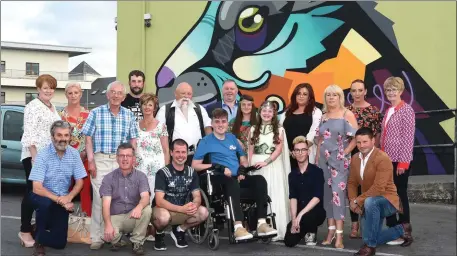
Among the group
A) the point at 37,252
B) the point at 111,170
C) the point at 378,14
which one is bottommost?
the point at 37,252

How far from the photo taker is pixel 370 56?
34.8 ft

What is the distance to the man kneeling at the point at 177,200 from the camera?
18.7ft

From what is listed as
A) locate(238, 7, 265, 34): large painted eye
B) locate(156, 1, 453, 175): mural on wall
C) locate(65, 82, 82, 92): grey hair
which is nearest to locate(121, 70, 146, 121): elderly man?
locate(65, 82, 82, 92): grey hair

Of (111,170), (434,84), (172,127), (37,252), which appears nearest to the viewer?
(37,252)

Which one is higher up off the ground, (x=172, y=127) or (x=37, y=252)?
(x=172, y=127)

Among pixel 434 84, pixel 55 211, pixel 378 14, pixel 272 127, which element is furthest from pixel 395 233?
pixel 378 14

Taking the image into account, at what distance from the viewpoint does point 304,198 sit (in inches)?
237

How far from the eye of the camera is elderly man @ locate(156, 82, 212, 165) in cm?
653

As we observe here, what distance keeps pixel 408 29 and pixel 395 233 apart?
18.7 ft

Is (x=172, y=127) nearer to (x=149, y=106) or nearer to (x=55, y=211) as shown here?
(x=149, y=106)

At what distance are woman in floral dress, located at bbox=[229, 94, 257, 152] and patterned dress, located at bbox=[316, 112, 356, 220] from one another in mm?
928

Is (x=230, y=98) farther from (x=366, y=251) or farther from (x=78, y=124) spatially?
(x=366, y=251)

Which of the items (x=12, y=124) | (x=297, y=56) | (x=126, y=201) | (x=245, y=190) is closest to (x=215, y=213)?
(x=245, y=190)

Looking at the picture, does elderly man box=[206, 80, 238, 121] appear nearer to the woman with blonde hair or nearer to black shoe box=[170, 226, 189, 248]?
the woman with blonde hair
